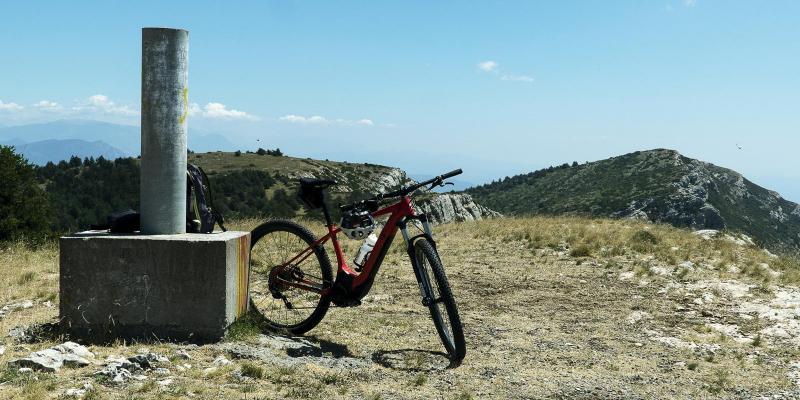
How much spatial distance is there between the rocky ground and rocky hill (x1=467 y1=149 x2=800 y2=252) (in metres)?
41.5

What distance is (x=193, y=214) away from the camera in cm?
663

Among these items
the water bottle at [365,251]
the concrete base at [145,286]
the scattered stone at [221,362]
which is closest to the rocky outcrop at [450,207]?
the water bottle at [365,251]

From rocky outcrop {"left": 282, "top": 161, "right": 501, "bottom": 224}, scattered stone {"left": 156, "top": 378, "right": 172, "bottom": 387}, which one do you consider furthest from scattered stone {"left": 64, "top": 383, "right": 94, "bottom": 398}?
rocky outcrop {"left": 282, "top": 161, "right": 501, "bottom": 224}

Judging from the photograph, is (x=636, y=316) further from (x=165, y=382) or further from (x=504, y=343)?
(x=165, y=382)

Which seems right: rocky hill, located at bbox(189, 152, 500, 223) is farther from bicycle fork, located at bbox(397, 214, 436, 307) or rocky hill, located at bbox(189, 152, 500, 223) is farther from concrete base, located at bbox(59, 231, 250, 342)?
concrete base, located at bbox(59, 231, 250, 342)

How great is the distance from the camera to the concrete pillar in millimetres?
6047

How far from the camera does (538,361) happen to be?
249 inches

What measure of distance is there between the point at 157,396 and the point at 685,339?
5809 millimetres

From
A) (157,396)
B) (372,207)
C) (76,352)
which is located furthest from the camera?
(372,207)

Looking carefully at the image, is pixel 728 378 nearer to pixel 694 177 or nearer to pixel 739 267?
pixel 739 267

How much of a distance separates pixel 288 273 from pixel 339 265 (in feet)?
2.30

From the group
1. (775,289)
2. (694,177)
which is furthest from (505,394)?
(694,177)

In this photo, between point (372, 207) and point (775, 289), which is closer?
point (372, 207)

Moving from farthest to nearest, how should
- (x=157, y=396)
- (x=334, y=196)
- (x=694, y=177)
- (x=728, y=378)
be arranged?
(x=694, y=177)
(x=334, y=196)
(x=728, y=378)
(x=157, y=396)
